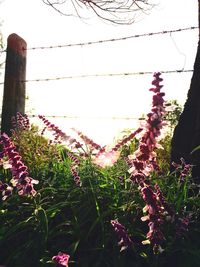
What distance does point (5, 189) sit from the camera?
126 inches

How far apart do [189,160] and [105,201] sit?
100 centimetres

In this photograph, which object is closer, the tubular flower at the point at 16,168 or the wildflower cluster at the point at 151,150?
the wildflower cluster at the point at 151,150

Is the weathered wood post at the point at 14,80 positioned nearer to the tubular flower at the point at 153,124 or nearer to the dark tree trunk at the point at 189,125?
the dark tree trunk at the point at 189,125

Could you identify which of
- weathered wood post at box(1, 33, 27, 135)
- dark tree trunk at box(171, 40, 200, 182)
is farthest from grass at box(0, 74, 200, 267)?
weathered wood post at box(1, 33, 27, 135)

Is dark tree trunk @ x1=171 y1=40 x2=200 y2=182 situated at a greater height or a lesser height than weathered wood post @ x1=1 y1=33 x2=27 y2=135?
lesser

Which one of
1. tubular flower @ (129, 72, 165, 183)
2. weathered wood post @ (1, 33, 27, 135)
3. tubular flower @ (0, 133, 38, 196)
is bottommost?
tubular flower @ (0, 133, 38, 196)

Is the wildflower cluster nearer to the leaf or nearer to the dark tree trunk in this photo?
the leaf

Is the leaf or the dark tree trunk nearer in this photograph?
the leaf

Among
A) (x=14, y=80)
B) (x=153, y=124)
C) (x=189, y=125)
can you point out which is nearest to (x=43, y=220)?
(x=153, y=124)

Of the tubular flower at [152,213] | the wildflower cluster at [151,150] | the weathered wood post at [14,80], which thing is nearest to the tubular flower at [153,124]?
the wildflower cluster at [151,150]

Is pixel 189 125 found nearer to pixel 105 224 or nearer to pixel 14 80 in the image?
pixel 105 224

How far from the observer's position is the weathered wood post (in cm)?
647

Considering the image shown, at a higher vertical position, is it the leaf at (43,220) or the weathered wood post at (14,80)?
the weathered wood post at (14,80)

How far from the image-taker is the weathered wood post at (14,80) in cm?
647
